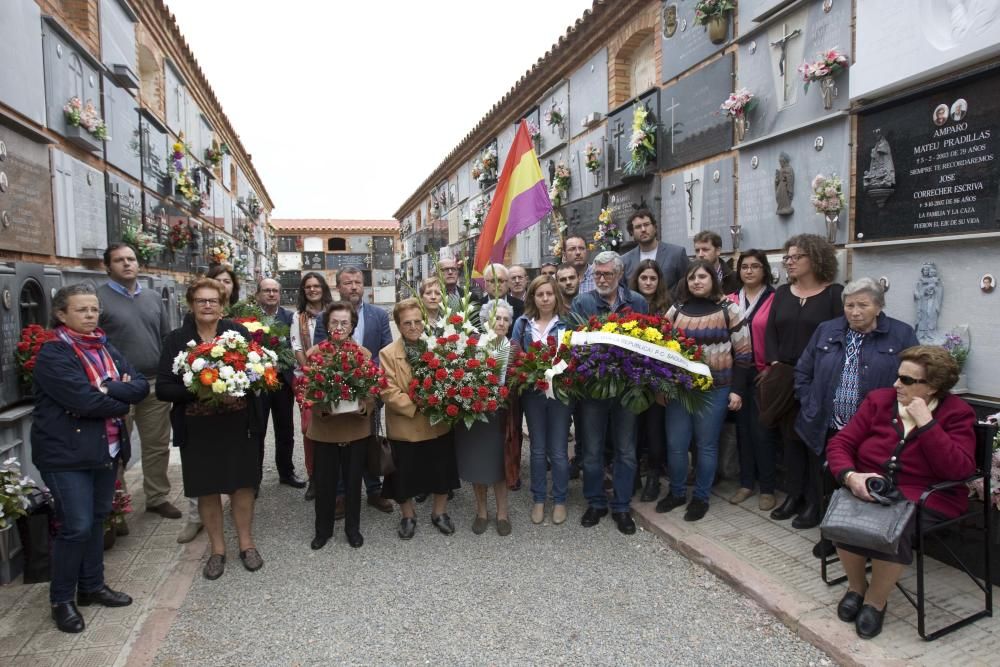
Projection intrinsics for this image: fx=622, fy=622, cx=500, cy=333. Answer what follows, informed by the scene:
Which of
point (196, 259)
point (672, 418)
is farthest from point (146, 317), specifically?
point (196, 259)

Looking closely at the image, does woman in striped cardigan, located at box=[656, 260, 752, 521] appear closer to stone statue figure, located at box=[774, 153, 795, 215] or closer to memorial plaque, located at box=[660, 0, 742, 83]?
stone statue figure, located at box=[774, 153, 795, 215]

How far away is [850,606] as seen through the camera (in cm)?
306

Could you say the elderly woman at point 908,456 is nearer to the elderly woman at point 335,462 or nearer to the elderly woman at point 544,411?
the elderly woman at point 544,411

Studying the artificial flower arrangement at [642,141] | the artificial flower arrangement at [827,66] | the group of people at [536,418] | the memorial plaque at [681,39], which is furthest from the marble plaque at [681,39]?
the group of people at [536,418]

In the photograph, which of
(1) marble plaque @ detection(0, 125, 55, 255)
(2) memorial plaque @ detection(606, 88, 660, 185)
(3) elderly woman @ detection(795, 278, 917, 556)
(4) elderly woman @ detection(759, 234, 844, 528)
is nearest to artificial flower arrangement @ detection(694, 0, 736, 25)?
(2) memorial plaque @ detection(606, 88, 660, 185)

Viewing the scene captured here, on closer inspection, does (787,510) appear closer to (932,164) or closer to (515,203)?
(932,164)

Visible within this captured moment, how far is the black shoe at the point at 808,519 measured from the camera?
4211 mm

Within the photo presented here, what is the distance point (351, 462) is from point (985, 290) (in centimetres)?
441

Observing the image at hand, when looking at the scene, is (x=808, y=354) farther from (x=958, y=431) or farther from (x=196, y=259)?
(x=196, y=259)

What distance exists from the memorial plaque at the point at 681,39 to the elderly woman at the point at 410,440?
5232 millimetres

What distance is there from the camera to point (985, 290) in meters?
4.12

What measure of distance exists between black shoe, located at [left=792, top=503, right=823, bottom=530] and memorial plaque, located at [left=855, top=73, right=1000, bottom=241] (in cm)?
215

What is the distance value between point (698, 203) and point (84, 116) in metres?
6.84

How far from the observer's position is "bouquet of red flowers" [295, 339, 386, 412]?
3900 millimetres
